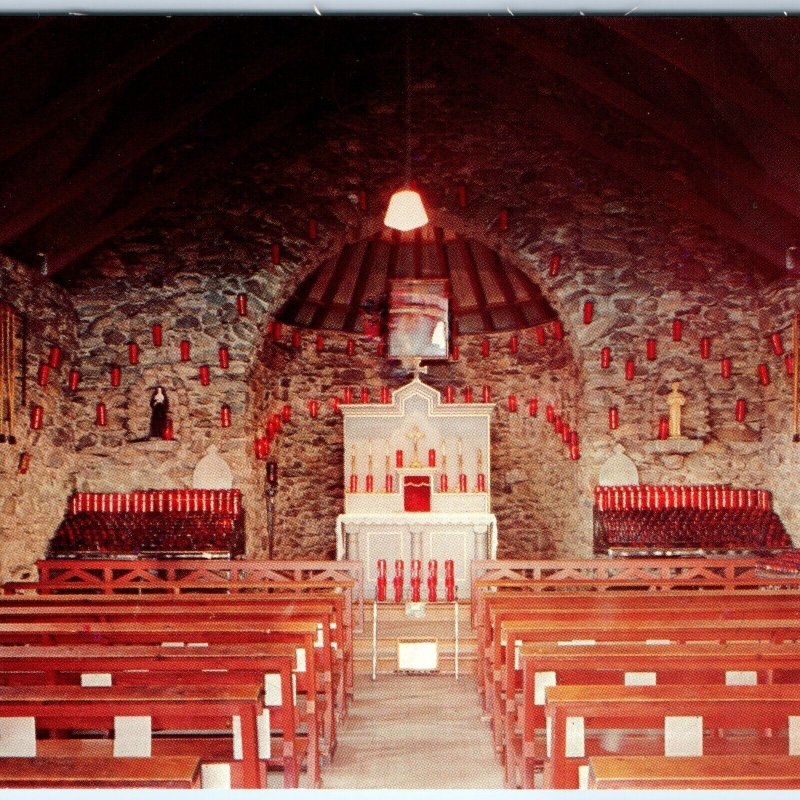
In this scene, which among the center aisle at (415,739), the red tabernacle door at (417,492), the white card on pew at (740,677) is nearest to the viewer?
the white card on pew at (740,677)

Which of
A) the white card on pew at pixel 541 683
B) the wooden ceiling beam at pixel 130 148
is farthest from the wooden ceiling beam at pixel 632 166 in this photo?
the white card on pew at pixel 541 683

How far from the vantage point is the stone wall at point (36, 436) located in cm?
711

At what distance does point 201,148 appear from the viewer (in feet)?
28.2

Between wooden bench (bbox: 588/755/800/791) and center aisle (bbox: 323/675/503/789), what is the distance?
2006 mm

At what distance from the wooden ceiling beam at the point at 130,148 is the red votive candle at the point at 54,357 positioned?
1629 millimetres

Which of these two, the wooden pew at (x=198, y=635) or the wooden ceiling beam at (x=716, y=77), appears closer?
the wooden pew at (x=198, y=635)

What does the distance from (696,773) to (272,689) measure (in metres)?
1.73

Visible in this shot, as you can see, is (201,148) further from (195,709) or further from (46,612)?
(195,709)

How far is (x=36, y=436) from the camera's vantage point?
25.6 ft

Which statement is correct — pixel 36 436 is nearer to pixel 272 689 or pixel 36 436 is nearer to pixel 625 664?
pixel 272 689

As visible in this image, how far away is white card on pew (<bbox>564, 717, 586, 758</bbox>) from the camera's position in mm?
2518

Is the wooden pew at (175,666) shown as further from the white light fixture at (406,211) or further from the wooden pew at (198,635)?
the white light fixture at (406,211)
